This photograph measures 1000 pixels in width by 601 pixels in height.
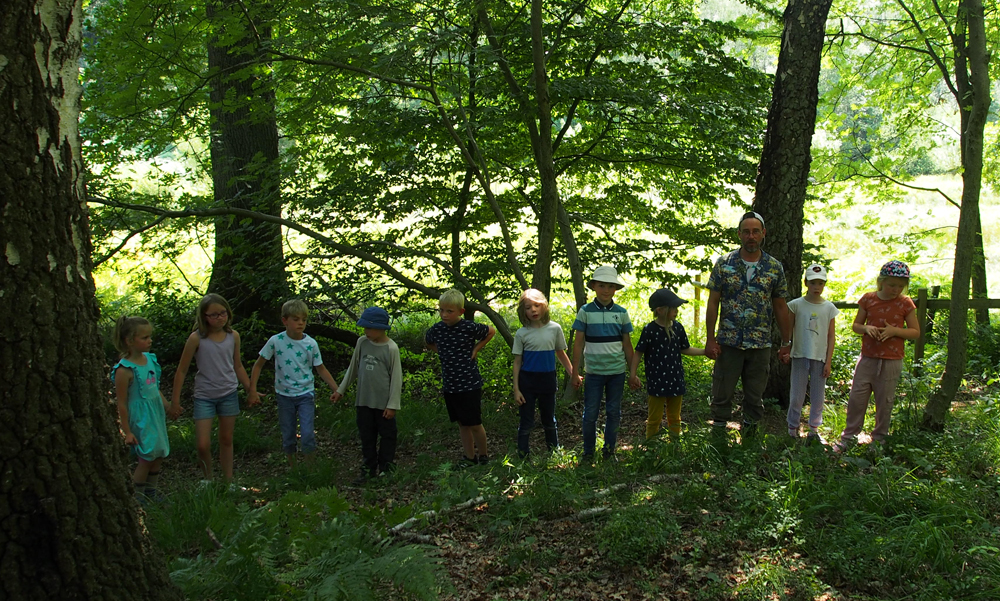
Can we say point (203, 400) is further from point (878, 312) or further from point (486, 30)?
point (878, 312)

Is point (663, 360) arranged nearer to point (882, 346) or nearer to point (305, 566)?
point (882, 346)

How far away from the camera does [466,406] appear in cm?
602

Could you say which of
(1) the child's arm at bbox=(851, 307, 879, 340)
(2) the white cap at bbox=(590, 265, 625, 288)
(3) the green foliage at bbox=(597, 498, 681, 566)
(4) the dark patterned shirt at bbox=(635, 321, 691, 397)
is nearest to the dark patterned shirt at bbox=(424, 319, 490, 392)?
(2) the white cap at bbox=(590, 265, 625, 288)

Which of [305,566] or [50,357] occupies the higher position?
[50,357]

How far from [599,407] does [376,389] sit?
1.92 metres

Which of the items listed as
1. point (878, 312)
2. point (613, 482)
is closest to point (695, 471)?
point (613, 482)

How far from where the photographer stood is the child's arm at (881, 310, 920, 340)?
546cm

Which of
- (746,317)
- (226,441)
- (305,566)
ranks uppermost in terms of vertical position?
(746,317)

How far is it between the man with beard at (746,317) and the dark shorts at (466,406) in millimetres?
2015

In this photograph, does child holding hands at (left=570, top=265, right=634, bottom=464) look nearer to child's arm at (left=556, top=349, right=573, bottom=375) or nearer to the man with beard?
child's arm at (left=556, top=349, right=573, bottom=375)

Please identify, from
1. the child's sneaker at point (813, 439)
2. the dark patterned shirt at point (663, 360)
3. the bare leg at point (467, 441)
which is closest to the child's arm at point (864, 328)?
the child's sneaker at point (813, 439)

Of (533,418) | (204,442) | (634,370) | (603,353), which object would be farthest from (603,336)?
(204,442)

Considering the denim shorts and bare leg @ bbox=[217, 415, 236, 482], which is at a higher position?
the denim shorts

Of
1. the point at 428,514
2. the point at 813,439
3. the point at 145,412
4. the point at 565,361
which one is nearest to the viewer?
the point at 428,514
